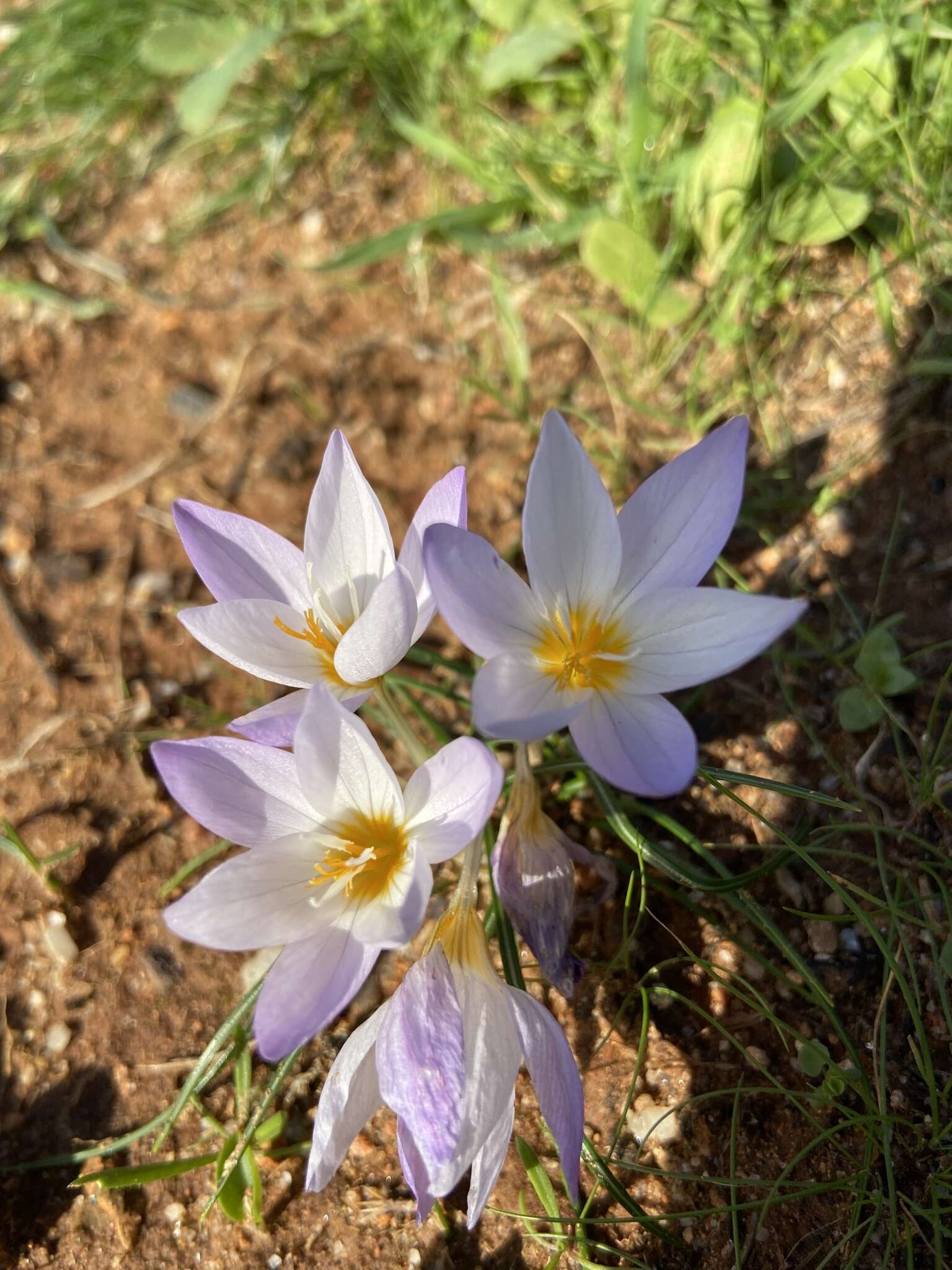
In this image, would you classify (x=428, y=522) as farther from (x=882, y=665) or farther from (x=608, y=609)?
(x=882, y=665)

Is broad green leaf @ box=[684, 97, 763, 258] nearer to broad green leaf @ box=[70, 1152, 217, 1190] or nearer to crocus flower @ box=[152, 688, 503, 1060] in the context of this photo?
crocus flower @ box=[152, 688, 503, 1060]

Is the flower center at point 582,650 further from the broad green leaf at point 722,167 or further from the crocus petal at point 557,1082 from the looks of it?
the broad green leaf at point 722,167

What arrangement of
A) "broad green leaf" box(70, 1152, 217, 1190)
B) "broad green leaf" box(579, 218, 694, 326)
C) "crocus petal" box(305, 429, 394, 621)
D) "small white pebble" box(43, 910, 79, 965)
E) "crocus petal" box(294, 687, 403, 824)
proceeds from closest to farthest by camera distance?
"crocus petal" box(294, 687, 403, 824) → "crocus petal" box(305, 429, 394, 621) → "broad green leaf" box(70, 1152, 217, 1190) → "small white pebble" box(43, 910, 79, 965) → "broad green leaf" box(579, 218, 694, 326)

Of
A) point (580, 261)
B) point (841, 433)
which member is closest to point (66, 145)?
point (580, 261)

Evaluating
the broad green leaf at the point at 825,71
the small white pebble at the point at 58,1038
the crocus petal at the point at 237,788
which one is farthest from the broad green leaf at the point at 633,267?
the small white pebble at the point at 58,1038

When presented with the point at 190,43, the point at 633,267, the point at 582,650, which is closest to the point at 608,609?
the point at 582,650

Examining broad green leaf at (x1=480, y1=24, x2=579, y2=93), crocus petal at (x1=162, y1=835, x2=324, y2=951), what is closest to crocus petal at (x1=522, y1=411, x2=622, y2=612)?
crocus petal at (x1=162, y1=835, x2=324, y2=951)
